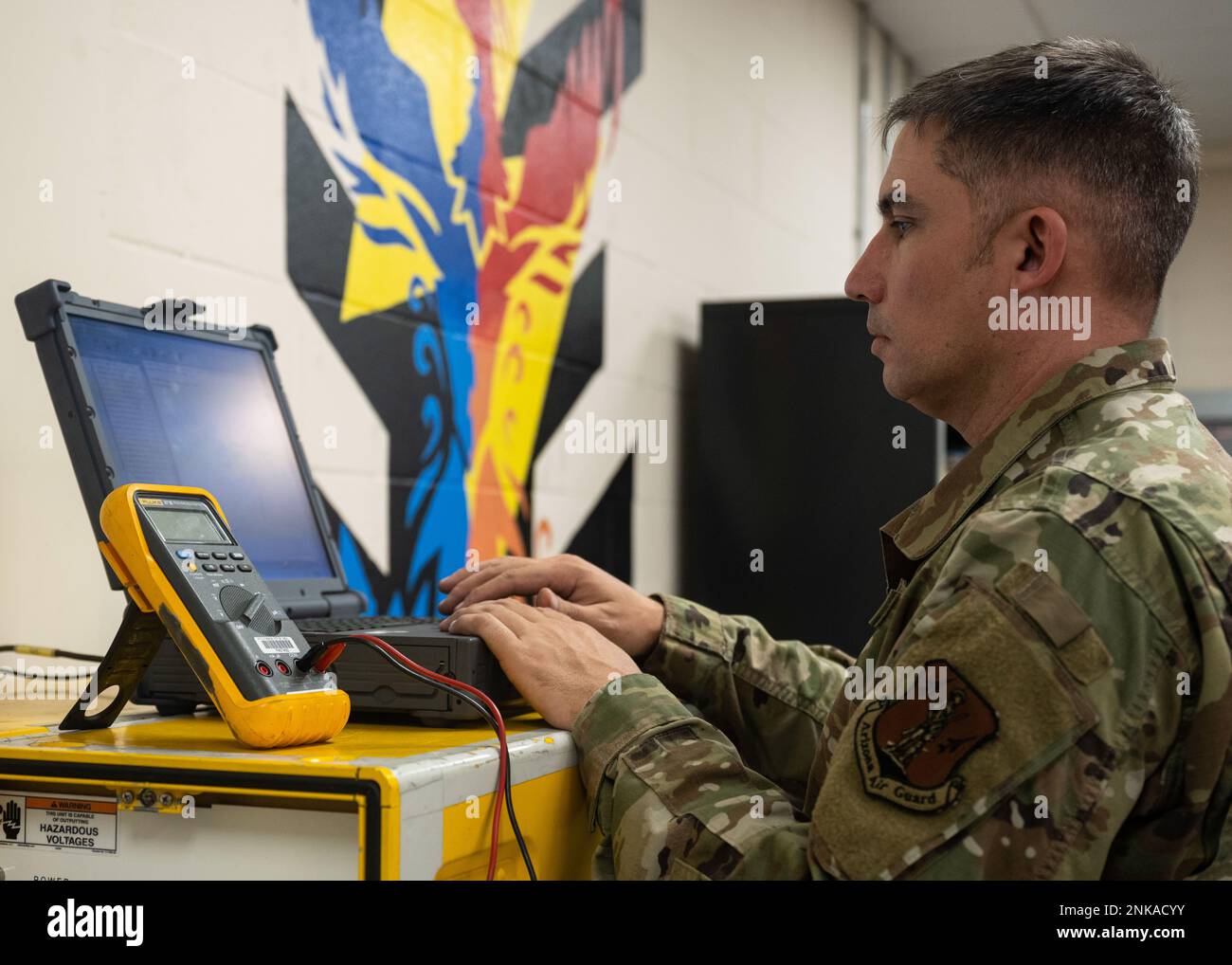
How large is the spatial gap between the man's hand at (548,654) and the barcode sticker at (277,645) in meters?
0.17

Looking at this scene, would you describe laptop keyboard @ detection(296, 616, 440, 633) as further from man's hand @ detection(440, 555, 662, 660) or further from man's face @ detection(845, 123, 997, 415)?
man's face @ detection(845, 123, 997, 415)

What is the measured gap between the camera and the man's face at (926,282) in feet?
3.23

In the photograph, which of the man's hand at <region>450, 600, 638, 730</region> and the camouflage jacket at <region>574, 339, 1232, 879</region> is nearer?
the camouflage jacket at <region>574, 339, 1232, 879</region>

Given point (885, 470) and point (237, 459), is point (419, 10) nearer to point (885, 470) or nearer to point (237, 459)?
point (237, 459)

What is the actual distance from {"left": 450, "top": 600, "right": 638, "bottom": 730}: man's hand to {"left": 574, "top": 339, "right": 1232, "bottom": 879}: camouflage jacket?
2.7 inches

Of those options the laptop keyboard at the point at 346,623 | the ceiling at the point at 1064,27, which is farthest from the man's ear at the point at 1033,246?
the ceiling at the point at 1064,27

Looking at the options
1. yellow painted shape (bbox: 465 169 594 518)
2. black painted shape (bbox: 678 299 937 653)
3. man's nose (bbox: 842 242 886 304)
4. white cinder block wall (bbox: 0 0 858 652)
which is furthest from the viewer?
black painted shape (bbox: 678 299 937 653)

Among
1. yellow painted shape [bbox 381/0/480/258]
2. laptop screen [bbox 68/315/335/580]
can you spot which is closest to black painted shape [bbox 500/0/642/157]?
yellow painted shape [bbox 381/0/480/258]

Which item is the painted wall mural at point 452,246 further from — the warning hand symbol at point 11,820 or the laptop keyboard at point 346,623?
the warning hand symbol at point 11,820

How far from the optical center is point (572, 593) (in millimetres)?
1161

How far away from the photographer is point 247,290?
5.10ft

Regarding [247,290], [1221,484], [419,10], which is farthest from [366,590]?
[1221,484]

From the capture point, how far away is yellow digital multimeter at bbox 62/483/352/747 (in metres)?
0.78
